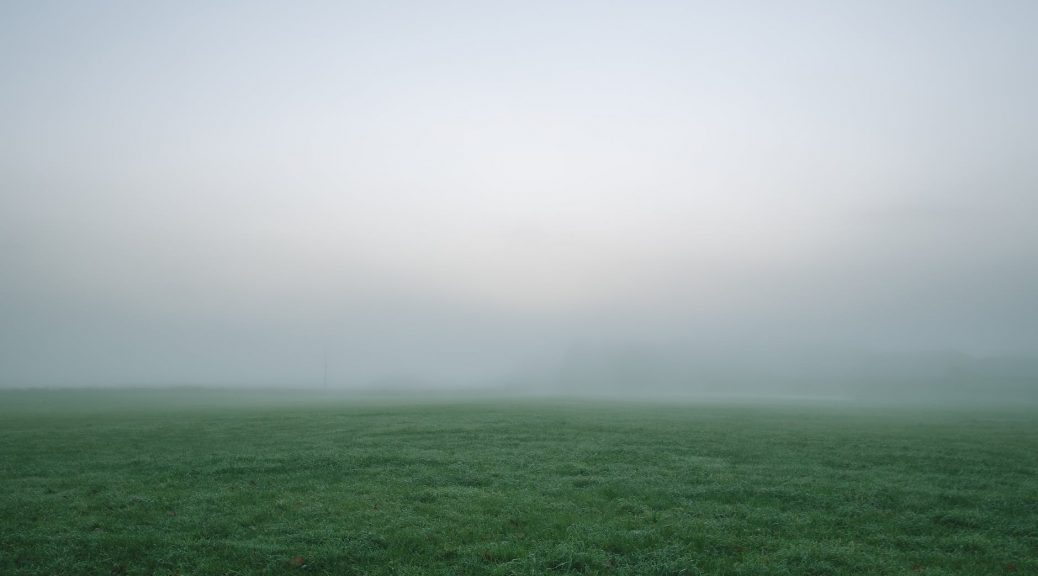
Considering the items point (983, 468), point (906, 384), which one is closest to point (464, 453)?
point (983, 468)

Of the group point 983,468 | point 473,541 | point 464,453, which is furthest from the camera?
point 464,453

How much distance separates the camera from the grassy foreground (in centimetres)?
1059

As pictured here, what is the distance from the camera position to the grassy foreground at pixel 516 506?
10.6m

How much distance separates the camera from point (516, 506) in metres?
13.8

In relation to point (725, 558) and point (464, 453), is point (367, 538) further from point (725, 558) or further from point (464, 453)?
point (464, 453)

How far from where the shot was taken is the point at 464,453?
2117 cm

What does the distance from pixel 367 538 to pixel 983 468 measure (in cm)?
1993

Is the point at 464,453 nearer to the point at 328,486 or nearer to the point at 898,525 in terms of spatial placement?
the point at 328,486

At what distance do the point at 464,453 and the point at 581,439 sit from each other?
635cm

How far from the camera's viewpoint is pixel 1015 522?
1277 centimetres

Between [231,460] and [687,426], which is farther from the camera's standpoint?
[687,426]

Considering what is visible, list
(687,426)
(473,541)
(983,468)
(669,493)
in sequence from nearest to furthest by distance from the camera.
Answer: (473,541)
(669,493)
(983,468)
(687,426)

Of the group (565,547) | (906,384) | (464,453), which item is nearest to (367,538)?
(565,547)

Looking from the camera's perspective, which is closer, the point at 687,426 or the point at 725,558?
the point at 725,558
